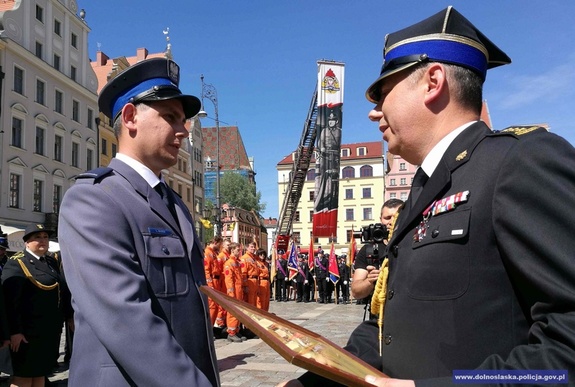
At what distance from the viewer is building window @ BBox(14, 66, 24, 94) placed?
2786 cm

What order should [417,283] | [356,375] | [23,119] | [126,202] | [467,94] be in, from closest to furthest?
[356,375] → [417,283] → [467,94] → [126,202] → [23,119]

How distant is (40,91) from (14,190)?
673 cm

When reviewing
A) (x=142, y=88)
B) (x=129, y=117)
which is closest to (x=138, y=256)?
(x=129, y=117)

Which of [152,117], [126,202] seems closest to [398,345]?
[126,202]

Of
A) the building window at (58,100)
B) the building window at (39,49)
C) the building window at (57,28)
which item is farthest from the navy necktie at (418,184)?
the building window at (57,28)

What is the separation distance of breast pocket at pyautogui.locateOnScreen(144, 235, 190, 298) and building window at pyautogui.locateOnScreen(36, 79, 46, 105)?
3204 cm

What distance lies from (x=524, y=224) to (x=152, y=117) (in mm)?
1837

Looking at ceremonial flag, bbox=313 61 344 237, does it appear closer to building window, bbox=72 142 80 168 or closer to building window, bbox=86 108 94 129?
building window, bbox=72 142 80 168

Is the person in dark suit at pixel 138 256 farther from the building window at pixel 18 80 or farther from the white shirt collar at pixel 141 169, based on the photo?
the building window at pixel 18 80

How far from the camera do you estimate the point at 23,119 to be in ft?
92.7

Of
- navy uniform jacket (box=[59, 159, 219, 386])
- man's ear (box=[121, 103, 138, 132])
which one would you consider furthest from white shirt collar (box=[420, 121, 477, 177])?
man's ear (box=[121, 103, 138, 132])

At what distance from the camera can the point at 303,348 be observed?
47.3 inches

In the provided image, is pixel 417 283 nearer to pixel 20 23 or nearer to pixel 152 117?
pixel 152 117

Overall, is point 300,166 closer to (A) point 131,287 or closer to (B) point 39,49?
(B) point 39,49
